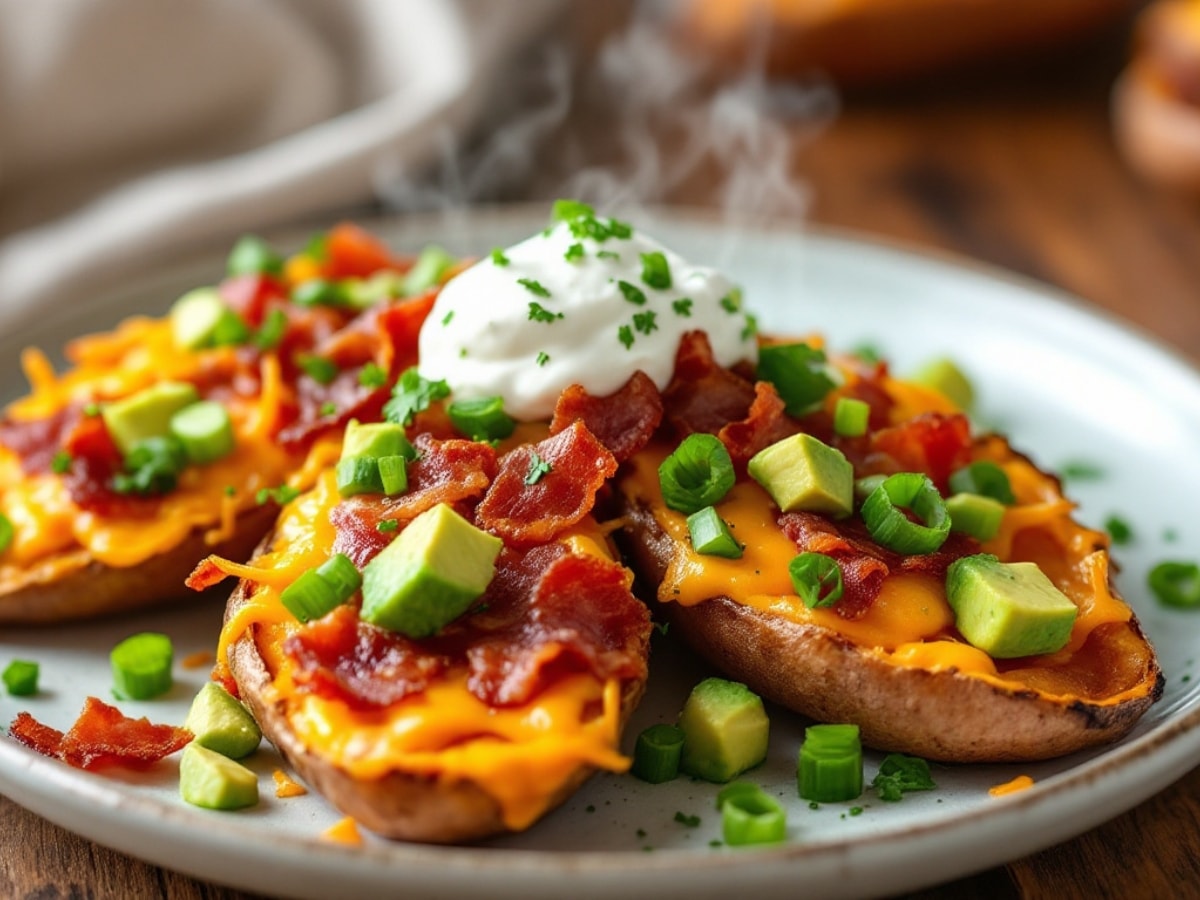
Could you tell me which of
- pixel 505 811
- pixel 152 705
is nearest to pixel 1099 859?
pixel 505 811

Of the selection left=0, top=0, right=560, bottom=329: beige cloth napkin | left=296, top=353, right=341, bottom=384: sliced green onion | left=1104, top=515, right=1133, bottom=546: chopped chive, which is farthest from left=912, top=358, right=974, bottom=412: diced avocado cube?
left=0, top=0, right=560, bottom=329: beige cloth napkin

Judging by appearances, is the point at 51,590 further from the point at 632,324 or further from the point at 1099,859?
the point at 1099,859

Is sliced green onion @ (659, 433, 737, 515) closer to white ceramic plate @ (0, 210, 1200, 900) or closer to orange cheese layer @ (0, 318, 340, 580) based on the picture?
white ceramic plate @ (0, 210, 1200, 900)

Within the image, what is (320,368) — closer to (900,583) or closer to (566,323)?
(566,323)

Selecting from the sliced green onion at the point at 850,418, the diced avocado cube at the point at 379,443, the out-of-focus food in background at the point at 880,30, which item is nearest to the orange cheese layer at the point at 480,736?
the diced avocado cube at the point at 379,443

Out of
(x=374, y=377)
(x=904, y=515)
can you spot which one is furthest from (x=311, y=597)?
(x=904, y=515)

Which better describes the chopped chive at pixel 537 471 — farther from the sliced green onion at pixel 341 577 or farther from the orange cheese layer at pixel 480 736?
the orange cheese layer at pixel 480 736

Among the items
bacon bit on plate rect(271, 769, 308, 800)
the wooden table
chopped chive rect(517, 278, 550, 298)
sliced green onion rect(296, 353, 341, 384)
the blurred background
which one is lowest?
the wooden table
